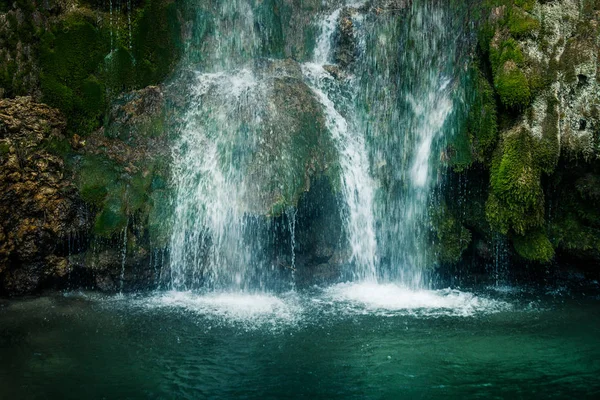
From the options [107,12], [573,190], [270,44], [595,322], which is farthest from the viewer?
[270,44]

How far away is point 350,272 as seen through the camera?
1309 cm

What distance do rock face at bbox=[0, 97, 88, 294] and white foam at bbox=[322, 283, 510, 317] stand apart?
6289 mm

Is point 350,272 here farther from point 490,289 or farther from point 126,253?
point 126,253

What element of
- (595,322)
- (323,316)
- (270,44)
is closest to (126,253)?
(323,316)

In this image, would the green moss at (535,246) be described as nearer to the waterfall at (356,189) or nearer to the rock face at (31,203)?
the waterfall at (356,189)

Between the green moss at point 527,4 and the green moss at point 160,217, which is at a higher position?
the green moss at point 527,4

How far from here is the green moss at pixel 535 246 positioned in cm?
1144

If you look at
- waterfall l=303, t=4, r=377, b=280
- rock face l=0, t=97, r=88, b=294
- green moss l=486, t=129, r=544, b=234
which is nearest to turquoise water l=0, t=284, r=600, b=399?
rock face l=0, t=97, r=88, b=294

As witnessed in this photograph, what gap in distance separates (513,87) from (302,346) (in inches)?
283

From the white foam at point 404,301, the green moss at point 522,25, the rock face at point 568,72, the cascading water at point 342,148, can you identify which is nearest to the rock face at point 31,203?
the cascading water at point 342,148

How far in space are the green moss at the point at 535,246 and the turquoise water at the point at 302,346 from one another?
0.97 metres

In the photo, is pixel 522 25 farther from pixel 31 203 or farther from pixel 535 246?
pixel 31 203

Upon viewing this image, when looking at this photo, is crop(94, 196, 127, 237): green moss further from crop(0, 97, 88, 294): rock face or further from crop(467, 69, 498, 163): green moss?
crop(467, 69, 498, 163): green moss

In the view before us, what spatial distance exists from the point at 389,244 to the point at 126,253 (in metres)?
6.44
